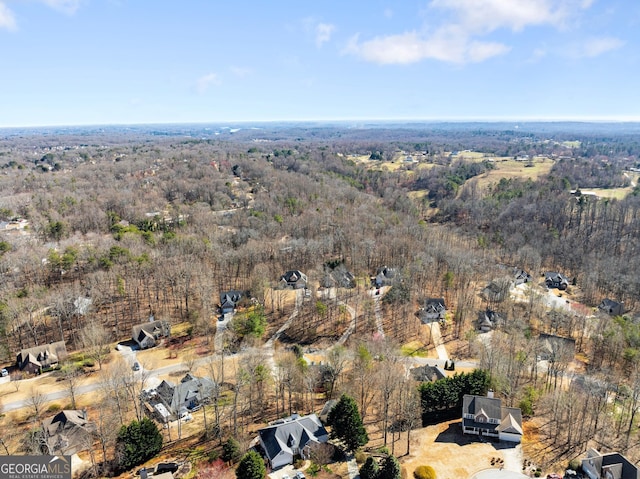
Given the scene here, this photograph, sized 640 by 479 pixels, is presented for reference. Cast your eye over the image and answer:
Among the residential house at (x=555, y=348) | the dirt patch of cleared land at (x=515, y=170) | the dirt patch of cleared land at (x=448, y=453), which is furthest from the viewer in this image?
the dirt patch of cleared land at (x=515, y=170)

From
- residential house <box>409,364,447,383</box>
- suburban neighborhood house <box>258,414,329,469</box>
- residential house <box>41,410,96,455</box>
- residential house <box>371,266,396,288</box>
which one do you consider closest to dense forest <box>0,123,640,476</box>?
residential house <box>371,266,396,288</box>

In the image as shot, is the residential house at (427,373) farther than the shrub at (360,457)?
Yes

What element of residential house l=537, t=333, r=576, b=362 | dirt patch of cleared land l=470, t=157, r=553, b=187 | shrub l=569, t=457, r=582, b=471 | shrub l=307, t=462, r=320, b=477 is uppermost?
dirt patch of cleared land l=470, t=157, r=553, b=187

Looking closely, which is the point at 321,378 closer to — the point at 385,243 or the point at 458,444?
the point at 458,444

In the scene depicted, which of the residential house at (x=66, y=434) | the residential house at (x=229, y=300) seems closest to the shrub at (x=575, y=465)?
the residential house at (x=66, y=434)

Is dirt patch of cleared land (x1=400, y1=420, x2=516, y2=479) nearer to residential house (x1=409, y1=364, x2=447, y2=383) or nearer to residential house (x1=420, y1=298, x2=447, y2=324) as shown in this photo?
residential house (x1=409, y1=364, x2=447, y2=383)

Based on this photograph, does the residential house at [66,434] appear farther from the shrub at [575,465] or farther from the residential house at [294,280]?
the shrub at [575,465]

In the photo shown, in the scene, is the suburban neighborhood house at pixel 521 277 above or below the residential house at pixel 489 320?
above

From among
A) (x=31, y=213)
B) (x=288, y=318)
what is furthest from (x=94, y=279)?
(x=31, y=213)
